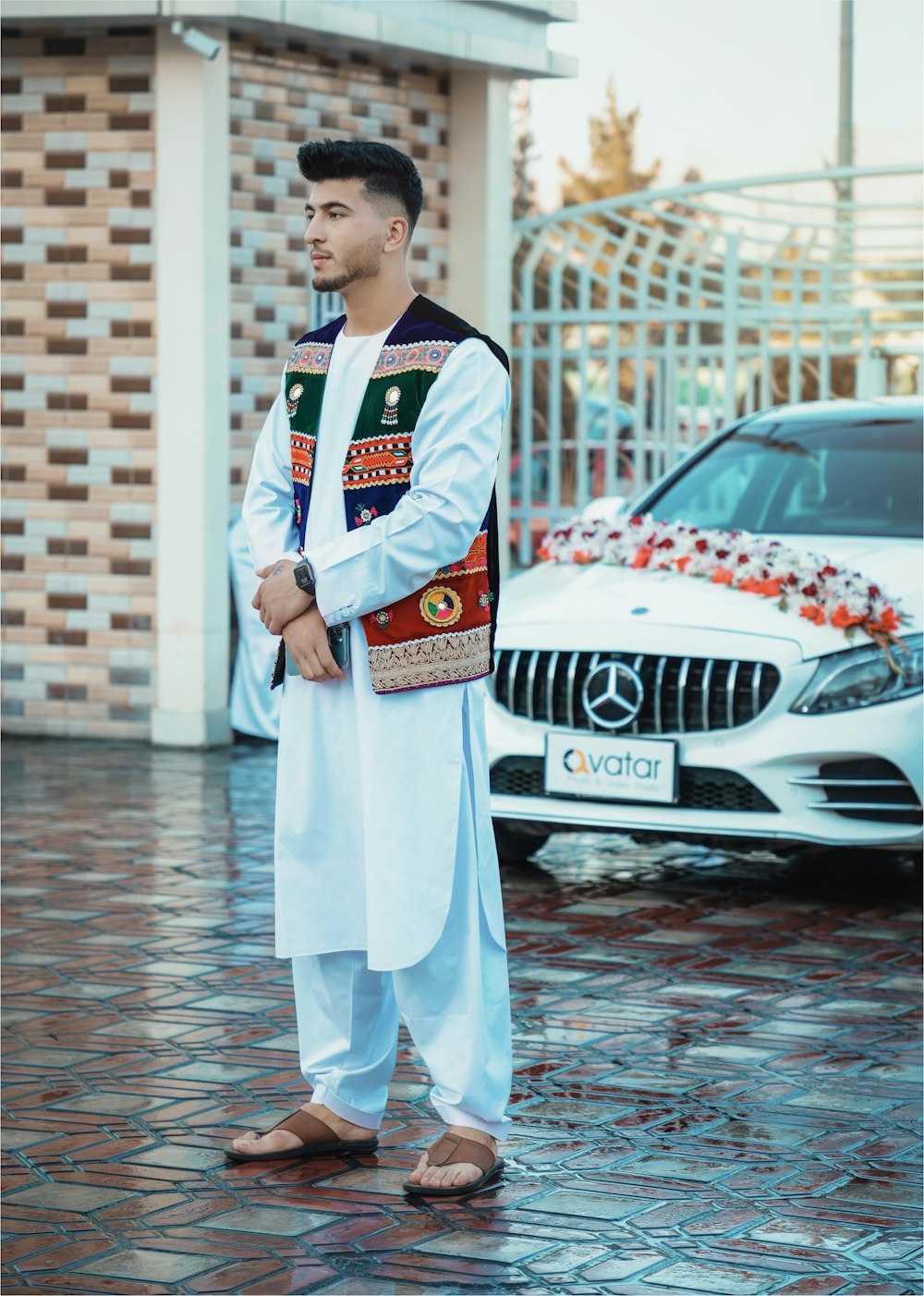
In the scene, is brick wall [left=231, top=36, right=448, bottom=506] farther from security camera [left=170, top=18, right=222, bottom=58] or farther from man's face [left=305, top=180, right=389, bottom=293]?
man's face [left=305, top=180, right=389, bottom=293]

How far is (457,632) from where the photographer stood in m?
4.12

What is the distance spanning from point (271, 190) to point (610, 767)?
532 cm

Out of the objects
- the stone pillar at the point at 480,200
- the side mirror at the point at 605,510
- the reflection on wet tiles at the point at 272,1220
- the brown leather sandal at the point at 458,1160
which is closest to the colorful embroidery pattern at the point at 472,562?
the brown leather sandal at the point at 458,1160

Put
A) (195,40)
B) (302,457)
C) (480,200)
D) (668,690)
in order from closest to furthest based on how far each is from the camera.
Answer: (302,457) < (668,690) < (195,40) < (480,200)

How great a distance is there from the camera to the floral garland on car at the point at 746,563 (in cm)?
665

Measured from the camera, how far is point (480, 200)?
12.5 m

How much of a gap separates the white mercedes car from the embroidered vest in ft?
8.56

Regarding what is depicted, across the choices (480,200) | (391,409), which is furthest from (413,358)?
(480,200)

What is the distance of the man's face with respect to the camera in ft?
13.6

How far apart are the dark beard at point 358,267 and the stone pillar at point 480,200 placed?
8.23 m

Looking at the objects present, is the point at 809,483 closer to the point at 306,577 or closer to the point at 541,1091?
the point at 541,1091

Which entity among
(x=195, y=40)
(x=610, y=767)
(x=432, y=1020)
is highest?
(x=195, y=40)

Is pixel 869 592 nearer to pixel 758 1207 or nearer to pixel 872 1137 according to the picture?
pixel 872 1137

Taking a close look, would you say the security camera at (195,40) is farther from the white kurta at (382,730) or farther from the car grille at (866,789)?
the white kurta at (382,730)
